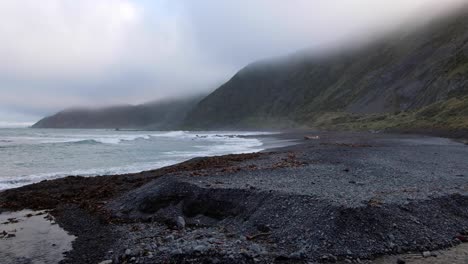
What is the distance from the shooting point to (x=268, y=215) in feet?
32.9

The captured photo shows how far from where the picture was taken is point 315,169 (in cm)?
1673

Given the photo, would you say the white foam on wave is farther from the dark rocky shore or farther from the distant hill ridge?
the distant hill ridge

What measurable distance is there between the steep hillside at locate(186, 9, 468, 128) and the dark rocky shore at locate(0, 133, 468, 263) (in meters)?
66.9

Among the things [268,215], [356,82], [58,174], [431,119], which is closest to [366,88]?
[356,82]

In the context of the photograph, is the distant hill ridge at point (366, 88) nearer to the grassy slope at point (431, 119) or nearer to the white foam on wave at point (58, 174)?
the grassy slope at point (431, 119)

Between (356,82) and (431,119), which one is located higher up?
(356,82)

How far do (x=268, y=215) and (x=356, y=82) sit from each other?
12953 centimetres

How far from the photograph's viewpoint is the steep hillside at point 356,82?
8688cm

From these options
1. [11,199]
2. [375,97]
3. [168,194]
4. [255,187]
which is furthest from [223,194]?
[375,97]

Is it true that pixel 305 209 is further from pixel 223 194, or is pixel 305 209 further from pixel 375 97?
pixel 375 97

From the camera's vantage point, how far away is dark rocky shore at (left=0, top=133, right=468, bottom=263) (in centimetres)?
807

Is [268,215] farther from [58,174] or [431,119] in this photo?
[431,119]

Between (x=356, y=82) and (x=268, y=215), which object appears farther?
(x=356, y=82)

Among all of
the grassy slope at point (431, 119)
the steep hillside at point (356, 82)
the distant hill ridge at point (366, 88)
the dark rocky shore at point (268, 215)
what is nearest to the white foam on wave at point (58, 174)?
the dark rocky shore at point (268, 215)
